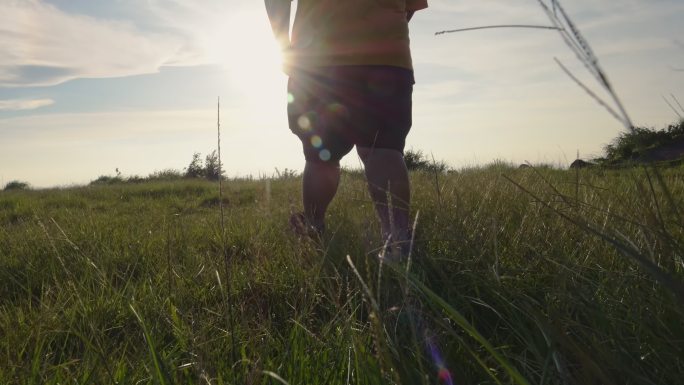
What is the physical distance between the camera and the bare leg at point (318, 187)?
2730 millimetres

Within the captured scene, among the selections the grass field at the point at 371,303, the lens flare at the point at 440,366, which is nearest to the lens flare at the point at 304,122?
the grass field at the point at 371,303

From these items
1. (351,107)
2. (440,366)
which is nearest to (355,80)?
(351,107)

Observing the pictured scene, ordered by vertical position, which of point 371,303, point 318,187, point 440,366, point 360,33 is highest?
point 360,33

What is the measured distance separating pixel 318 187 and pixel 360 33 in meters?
0.77

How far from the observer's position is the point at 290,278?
1.92 meters

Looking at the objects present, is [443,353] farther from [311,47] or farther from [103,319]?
[311,47]

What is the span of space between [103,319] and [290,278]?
24.2 inches

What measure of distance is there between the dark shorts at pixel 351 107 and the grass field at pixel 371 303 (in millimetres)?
435

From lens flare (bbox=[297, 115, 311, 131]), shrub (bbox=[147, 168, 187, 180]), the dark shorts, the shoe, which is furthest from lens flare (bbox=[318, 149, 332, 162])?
shrub (bbox=[147, 168, 187, 180])

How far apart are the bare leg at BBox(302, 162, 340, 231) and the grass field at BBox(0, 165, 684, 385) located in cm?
22

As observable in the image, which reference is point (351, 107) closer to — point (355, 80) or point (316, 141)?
point (355, 80)

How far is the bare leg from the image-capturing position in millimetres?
2730

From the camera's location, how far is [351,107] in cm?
249

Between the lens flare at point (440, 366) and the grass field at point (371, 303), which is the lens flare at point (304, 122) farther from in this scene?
the lens flare at point (440, 366)
